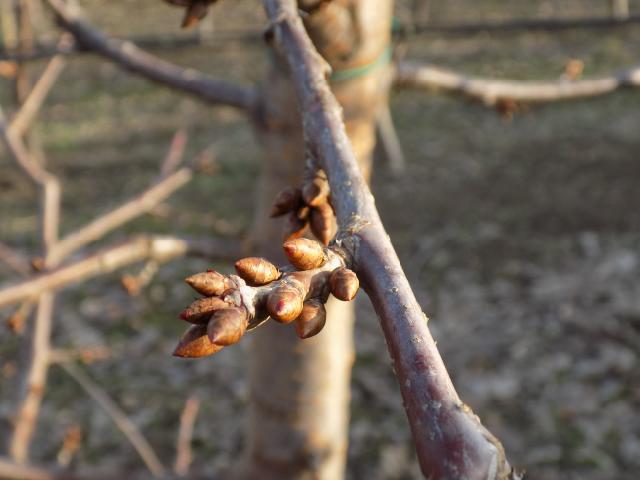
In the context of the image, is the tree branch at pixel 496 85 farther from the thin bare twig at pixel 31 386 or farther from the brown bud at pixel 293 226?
the thin bare twig at pixel 31 386

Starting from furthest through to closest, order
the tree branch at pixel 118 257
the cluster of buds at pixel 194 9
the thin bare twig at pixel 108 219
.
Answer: the thin bare twig at pixel 108 219 < the tree branch at pixel 118 257 < the cluster of buds at pixel 194 9

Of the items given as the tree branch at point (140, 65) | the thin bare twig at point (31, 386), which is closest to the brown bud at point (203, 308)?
the tree branch at point (140, 65)

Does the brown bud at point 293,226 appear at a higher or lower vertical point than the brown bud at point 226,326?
lower

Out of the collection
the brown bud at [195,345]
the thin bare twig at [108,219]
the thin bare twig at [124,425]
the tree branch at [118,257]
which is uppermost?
the brown bud at [195,345]

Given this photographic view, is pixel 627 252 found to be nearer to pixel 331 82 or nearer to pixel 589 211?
pixel 589 211

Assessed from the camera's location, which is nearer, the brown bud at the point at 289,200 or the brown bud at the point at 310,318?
the brown bud at the point at 310,318

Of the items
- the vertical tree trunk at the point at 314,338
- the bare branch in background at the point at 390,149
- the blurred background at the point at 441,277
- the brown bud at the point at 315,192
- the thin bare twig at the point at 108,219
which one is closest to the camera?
the brown bud at the point at 315,192
